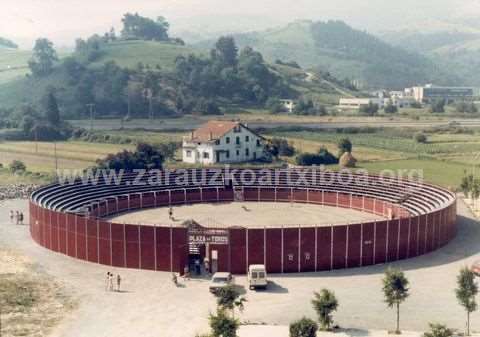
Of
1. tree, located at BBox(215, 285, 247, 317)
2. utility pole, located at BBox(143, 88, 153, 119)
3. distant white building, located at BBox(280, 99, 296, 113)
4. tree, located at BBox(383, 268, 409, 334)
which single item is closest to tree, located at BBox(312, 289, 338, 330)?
tree, located at BBox(383, 268, 409, 334)

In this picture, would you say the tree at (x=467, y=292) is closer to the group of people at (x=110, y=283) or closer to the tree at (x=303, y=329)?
the tree at (x=303, y=329)

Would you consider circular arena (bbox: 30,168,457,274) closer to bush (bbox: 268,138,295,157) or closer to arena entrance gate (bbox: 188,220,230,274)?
arena entrance gate (bbox: 188,220,230,274)

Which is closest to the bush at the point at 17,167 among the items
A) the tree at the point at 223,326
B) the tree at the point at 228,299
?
the tree at the point at 228,299

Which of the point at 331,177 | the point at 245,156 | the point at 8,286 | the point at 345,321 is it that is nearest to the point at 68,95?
the point at 245,156

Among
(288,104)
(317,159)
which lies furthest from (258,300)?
(288,104)

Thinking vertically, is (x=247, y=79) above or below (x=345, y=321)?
above

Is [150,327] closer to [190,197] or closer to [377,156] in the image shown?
[190,197]
